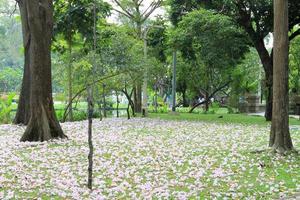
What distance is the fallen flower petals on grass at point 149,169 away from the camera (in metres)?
7.06

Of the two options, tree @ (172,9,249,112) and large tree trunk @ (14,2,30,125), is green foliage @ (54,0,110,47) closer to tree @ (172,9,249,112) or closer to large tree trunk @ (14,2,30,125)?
large tree trunk @ (14,2,30,125)

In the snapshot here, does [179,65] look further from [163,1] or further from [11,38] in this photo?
[11,38]

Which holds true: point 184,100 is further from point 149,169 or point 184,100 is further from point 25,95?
point 149,169

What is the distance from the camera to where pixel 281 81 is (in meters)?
10.6

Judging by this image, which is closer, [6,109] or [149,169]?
[149,169]

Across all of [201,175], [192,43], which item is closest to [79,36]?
[192,43]

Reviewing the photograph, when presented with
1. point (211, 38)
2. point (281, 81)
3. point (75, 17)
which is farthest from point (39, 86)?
point (211, 38)

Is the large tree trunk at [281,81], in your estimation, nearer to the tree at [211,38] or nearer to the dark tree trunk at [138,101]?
the tree at [211,38]

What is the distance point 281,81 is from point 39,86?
686 centimetres

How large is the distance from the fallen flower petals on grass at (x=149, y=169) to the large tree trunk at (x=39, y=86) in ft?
1.78

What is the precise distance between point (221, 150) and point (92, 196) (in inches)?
217

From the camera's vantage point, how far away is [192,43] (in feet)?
73.5

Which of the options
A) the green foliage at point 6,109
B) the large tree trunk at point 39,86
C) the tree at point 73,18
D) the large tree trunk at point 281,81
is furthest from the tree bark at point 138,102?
the large tree trunk at point 281,81

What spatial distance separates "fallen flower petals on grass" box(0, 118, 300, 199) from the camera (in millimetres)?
7059
